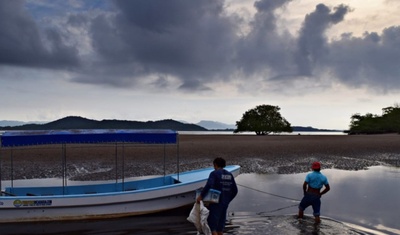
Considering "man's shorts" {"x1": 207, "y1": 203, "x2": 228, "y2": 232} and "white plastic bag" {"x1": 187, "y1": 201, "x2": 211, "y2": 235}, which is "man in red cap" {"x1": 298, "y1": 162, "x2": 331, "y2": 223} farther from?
"white plastic bag" {"x1": 187, "y1": 201, "x2": 211, "y2": 235}

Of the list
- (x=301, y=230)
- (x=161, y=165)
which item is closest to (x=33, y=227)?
(x=301, y=230)

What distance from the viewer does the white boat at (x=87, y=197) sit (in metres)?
11.8

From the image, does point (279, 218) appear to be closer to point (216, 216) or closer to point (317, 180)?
point (317, 180)

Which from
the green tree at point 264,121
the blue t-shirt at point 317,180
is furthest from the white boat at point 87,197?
the green tree at point 264,121

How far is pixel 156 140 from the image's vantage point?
13.8 meters

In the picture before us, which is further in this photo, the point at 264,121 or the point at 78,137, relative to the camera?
the point at 264,121

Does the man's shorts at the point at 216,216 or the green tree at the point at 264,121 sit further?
the green tree at the point at 264,121

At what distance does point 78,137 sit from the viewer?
1284 centimetres

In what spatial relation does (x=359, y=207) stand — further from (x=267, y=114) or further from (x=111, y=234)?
(x=267, y=114)

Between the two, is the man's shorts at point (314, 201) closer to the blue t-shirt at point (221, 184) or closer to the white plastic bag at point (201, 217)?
the blue t-shirt at point (221, 184)

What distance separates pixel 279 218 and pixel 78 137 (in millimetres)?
6923

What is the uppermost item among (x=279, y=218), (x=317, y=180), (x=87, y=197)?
(x=317, y=180)

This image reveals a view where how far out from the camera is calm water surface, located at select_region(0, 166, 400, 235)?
35.1 feet

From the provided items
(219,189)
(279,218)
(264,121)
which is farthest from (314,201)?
(264,121)
